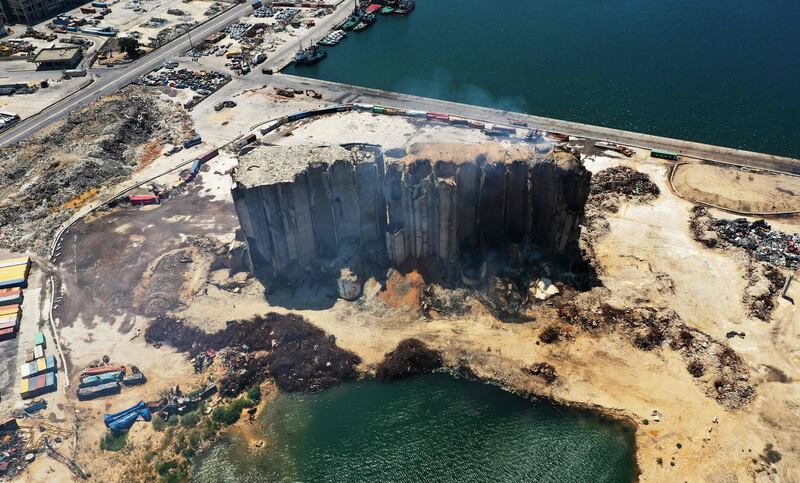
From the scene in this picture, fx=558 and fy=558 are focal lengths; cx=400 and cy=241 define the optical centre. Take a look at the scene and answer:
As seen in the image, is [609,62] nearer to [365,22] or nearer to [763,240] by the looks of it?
[763,240]

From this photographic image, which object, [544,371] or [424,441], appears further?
[544,371]

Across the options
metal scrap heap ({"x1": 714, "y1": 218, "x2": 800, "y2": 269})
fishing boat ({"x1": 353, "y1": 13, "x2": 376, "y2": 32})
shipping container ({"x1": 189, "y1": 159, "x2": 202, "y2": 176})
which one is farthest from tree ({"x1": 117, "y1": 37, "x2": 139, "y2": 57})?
metal scrap heap ({"x1": 714, "y1": 218, "x2": 800, "y2": 269})

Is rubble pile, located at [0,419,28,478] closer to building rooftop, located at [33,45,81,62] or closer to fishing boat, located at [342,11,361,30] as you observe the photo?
building rooftop, located at [33,45,81,62]

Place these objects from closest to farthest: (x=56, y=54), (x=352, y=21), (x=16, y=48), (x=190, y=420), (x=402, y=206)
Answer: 1. (x=190, y=420)
2. (x=402, y=206)
3. (x=56, y=54)
4. (x=16, y=48)
5. (x=352, y=21)

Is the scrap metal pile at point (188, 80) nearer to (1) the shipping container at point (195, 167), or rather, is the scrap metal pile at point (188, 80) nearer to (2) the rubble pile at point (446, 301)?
(1) the shipping container at point (195, 167)

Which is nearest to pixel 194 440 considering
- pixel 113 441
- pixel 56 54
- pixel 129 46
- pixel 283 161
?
pixel 113 441

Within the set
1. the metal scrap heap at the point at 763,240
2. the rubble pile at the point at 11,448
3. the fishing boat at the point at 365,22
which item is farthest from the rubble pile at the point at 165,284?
the fishing boat at the point at 365,22

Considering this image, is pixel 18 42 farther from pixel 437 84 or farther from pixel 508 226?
pixel 508 226
